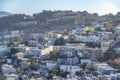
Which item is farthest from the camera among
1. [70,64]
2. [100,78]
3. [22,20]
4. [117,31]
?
[22,20]

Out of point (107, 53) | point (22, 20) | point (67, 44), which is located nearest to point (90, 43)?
point (67, 44)

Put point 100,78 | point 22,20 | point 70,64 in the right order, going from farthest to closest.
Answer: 1. point 22,20
2. point 70,64
3. point 100,78

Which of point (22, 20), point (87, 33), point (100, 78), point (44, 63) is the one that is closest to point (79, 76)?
point (100, 78)

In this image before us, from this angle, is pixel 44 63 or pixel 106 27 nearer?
pixel 44 63

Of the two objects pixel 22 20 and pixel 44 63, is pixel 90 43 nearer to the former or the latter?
pixel 44 63

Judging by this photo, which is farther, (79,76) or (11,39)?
(11,39)

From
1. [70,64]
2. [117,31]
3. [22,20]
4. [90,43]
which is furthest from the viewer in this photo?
[22,20]

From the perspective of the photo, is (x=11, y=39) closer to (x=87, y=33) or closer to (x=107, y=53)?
(x=87, y=33)

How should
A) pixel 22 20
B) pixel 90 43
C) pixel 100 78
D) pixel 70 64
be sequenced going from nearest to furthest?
pixel 100 78
pixel 70 64
pixel 90 43
pixel 22 20

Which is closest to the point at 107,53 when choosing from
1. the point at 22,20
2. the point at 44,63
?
the point at 44,63
